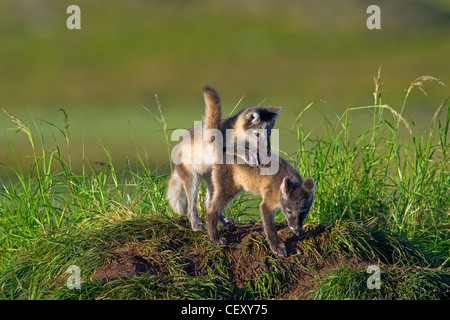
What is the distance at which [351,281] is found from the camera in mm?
5746

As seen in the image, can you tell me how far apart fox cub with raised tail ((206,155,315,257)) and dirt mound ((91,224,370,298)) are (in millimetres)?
142

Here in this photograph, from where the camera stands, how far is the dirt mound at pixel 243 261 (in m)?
5.97

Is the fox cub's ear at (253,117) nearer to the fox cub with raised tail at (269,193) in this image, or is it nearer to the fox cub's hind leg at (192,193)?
the fox cub with raised tail at (269,193)

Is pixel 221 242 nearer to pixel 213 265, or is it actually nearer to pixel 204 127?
pixel 213 265

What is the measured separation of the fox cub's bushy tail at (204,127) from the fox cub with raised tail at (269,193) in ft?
1.66

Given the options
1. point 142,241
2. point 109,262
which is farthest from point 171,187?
point 109,262

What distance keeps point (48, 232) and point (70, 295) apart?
4.34 ft

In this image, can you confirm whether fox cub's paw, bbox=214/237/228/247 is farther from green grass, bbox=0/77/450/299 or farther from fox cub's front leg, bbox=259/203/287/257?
fox cub's front leg, bbox=259/203/287/257

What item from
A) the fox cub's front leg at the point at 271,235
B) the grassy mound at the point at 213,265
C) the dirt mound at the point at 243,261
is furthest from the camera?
the fox cub's front leg at the point at 271,235

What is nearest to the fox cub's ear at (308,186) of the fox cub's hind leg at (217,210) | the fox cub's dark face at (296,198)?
the fox cub's dark face at (296,198)

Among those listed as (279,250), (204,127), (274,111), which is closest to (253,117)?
(274,111)

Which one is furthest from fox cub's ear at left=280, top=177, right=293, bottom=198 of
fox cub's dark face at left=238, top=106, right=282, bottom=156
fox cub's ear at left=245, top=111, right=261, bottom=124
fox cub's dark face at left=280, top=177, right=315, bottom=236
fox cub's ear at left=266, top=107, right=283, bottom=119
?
fox cub's ear at left=266, top=107, right=283, bottom=119

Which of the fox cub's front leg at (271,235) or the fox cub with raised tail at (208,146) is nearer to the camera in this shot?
the fox cub's front leg at (271,235)

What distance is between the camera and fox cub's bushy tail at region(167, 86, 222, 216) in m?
6.45
